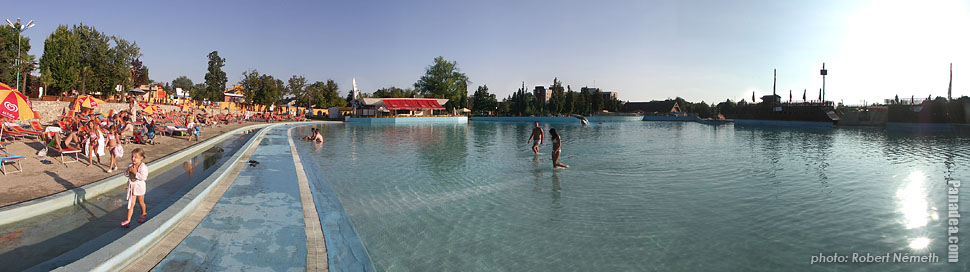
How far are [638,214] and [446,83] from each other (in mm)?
78265

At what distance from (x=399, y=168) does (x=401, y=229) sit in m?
5.90

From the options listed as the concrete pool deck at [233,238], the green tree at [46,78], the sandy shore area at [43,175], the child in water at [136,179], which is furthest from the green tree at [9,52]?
the concrete pool deck at [233,238]

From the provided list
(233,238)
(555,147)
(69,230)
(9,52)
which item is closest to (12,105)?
(69,230)

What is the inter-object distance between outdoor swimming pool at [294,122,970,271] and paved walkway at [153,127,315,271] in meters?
0.87

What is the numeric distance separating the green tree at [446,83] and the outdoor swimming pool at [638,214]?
71.6 metres

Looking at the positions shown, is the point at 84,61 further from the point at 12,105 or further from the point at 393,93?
the point at 393,93

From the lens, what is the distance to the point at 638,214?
22.0 ft

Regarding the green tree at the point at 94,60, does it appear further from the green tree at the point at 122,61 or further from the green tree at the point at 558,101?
the green tree at the point at 558,101

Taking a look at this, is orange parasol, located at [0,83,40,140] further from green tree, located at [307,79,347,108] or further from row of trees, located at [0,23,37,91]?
green tree, located at [307,79,347,108]

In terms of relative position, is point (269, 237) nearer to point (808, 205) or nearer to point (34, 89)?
point (808, 205)

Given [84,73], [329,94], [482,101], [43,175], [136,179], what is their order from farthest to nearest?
[482,101] < [329,94] < [84,73] < [43,175] < [136,179]

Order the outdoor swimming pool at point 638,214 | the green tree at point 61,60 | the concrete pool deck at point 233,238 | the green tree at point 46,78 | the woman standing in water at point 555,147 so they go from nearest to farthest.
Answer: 1. the concrete pool deck at point 233,238
2. the outdoor swimming pool at point 638,214
3. the woman standing in water at point 555,147
4. the green tree at point 46,78
5. the green tree at point 61,60

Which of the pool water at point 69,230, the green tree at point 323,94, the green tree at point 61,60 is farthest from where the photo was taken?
the green tree at point 323,94

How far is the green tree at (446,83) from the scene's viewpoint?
275 feet
